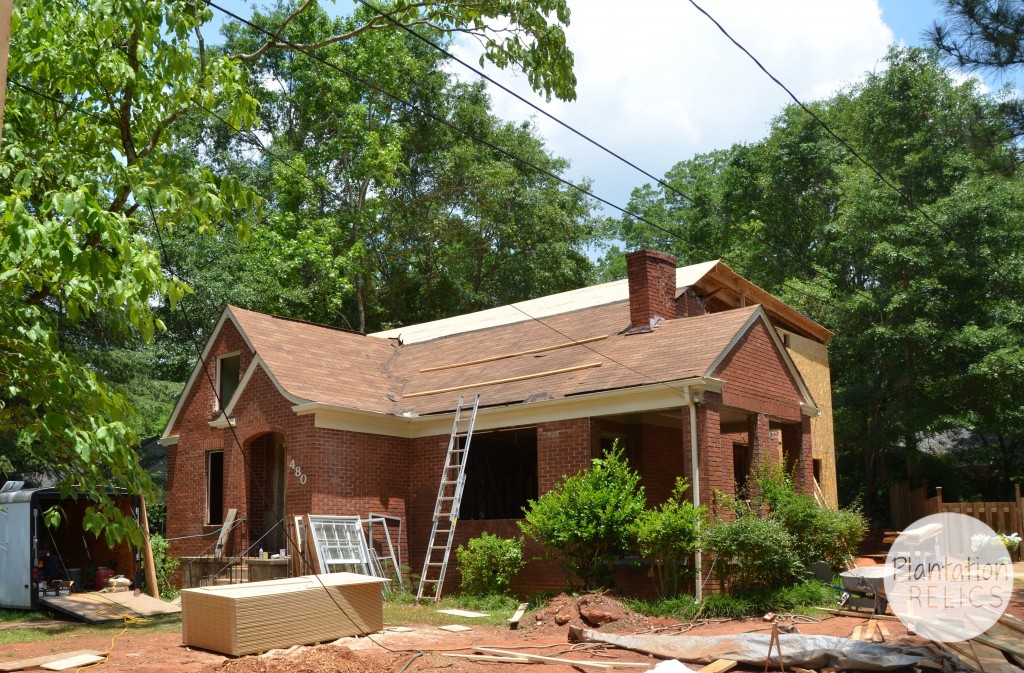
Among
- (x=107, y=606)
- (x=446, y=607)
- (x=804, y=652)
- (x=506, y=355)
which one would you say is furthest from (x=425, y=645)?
(x=506, y=355)

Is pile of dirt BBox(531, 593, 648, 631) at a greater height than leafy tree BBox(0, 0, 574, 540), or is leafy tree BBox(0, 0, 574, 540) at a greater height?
leafy tree BBox(0, 0, 574, 540)

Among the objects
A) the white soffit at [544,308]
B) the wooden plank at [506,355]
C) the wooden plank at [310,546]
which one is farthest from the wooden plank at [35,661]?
the white soffit at [544,308]

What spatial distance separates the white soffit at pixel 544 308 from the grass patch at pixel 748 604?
26.4ft

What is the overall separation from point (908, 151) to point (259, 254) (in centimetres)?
2368

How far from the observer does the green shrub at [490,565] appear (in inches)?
642

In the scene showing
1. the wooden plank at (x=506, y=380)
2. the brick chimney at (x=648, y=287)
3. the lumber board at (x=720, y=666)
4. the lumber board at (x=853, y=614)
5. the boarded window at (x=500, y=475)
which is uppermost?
the brick chimney at (x=648, y=287)

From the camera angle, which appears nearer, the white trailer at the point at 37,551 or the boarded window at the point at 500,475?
the white trailer at the point at 37,551

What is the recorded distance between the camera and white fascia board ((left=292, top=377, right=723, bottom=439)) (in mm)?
15250

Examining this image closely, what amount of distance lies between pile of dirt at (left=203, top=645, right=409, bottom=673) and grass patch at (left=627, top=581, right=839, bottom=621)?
494 centimetres

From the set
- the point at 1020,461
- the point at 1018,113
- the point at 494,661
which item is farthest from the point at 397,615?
the point at 1020,461

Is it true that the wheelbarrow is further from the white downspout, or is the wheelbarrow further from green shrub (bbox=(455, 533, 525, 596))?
green shrub (bbox=(455, 533, 525, 596))

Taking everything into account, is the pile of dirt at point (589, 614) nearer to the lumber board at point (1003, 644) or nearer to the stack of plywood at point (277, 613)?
the stack of plywood at point (277, 613)

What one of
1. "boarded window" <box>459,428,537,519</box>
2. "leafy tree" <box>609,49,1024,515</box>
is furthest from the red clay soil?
"leafy tree" <box>609,49,1024,515</box>

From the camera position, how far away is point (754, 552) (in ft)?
45.1
